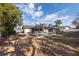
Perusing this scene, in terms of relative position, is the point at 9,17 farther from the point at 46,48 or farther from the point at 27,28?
the point at 46,48

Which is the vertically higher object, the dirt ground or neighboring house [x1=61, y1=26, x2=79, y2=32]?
neighboring house [x1=61, y1=26, x2=79, y2=32]

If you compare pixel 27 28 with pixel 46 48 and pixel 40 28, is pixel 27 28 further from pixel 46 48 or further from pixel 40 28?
pixel 46 48

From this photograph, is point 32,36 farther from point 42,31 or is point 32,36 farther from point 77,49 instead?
point 77,49

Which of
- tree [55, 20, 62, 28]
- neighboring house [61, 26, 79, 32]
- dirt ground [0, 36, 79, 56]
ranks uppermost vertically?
tree [55, 20, 62, 28]

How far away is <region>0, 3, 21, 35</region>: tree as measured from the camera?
1.21m

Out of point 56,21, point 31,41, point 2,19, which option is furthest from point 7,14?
point 56,21

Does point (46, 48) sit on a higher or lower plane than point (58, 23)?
lower

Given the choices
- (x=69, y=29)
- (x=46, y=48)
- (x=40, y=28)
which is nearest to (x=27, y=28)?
(x=40, y=28)

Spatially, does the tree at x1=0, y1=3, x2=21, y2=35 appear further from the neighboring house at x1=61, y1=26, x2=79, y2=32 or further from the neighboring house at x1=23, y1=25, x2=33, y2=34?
the neighboring house at x1=61, y1=26, x2=79, y2=32

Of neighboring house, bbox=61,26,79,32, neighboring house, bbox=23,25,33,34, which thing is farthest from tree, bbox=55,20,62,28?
neighboring house, bbox=23,25,33,34

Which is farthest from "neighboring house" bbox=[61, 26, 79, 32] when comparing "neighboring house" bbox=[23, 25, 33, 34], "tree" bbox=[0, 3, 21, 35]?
"tree" bbox=[0, 3, 21, 35]

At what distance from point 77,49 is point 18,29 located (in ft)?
1.58

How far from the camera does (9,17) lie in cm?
122

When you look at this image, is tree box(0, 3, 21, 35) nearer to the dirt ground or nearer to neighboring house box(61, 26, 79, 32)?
the dirt ground
